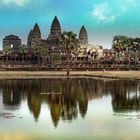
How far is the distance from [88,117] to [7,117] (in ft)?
21.9

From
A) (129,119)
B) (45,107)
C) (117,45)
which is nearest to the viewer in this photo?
(129,119)

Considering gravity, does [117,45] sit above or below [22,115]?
above

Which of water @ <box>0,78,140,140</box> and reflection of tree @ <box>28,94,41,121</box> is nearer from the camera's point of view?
water @ <box>0,78,140,140</box>

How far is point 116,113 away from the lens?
4425 centimetres

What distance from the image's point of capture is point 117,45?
182 m

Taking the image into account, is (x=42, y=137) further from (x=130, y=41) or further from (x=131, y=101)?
(x=130, y=41)

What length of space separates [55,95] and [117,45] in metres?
122

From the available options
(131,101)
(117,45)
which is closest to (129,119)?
(131,101)

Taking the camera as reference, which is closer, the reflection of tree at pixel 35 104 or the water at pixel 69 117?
the water at pixel 69 117

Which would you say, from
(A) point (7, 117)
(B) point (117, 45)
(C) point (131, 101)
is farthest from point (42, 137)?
(B) point (117, 45)

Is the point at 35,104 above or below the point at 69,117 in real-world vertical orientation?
above

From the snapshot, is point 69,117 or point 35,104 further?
point 35,104

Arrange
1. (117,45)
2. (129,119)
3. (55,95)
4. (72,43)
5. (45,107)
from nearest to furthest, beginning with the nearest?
(129,119), (45,107), (55,95), (72,43), (117,45)

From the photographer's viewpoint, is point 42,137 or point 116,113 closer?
point 42,137
